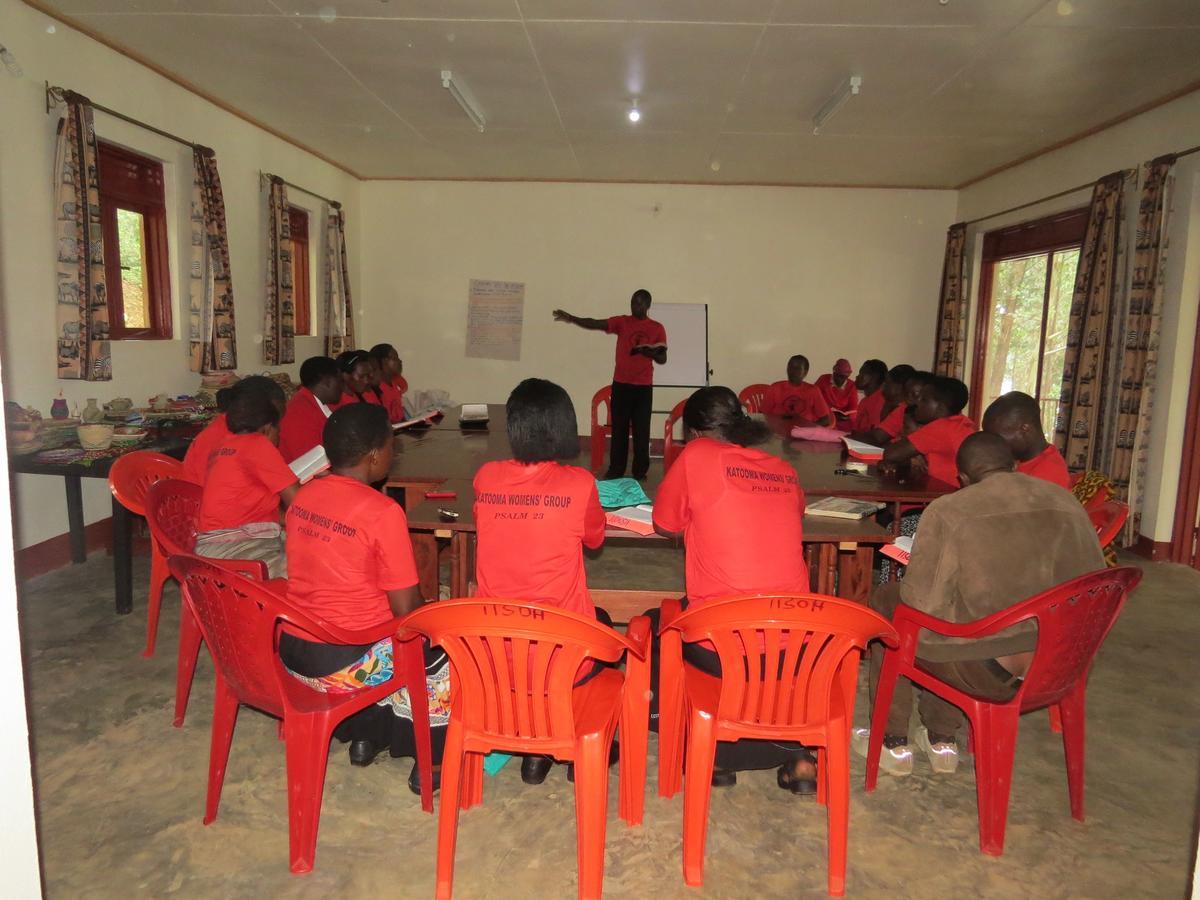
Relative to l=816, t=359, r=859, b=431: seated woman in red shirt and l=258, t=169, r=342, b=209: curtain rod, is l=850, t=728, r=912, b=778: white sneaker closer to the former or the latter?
l=816, t=359, r=859, b=431: seated woman in red shirt

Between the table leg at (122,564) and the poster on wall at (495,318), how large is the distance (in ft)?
17.7

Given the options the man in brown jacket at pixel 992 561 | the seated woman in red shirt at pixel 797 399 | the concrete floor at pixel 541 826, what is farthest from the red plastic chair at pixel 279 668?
the seated woman in red shirt at pixel 797 399

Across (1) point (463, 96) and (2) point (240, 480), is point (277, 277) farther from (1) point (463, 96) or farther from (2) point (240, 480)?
(2) point (240, 480)

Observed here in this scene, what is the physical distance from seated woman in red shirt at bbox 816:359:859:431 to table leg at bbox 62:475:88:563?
537 centimetres

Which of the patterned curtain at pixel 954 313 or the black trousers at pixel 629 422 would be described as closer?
the black trousers at pixel 629 422

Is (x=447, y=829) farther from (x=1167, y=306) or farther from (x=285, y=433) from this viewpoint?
(x=1167, y=306)

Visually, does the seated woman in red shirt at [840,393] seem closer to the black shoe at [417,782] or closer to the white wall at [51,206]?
the white wall at [51,206]

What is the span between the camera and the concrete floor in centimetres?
206

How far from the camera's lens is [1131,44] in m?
4.28

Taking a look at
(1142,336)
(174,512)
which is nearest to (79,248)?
(174,512)

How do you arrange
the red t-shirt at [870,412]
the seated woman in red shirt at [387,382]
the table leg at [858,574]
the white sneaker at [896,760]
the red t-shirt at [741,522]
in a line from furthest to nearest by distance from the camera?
1. the red t-shirt at [870,412]
2. the seated woman in red shirt at [387,382]
3. the table leg at [858,574]
4. the white sneaker at [896,760]
5. the red t-shirt at [741,522]

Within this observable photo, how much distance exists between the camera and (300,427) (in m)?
4.02

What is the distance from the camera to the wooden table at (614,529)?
110 inches

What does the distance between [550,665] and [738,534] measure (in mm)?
668
